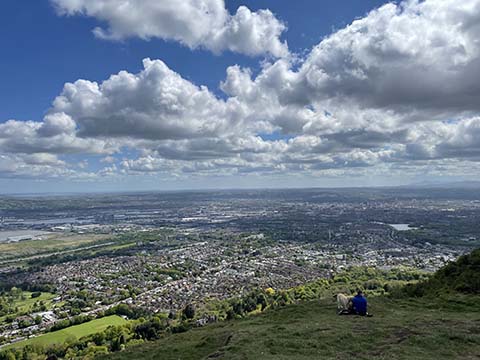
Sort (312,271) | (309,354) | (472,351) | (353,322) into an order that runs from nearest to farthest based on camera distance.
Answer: (472,351)
(309,354)
(353,322)
(312,271)

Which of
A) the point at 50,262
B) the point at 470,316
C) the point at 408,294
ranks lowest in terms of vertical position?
the point at 50,262

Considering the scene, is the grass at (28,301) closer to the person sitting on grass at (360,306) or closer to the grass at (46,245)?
the grass at (46,245)

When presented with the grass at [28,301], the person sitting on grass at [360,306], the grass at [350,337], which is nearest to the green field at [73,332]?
the grass at [28,301]

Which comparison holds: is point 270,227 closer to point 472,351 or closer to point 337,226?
point 337,226

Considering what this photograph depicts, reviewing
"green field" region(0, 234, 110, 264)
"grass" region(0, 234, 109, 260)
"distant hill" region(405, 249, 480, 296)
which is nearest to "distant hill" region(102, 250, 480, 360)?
"distant hill" region(405, 249, 480, 296)

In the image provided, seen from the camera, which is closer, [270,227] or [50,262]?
[50,262]

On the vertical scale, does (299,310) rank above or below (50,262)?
above

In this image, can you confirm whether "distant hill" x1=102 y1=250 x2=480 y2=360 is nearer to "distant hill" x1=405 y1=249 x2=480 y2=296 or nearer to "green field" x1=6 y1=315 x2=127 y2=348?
"distant hill" x1=405 y1=249 x2=480 y2=296

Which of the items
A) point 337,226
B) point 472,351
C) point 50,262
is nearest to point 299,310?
point 472,351
